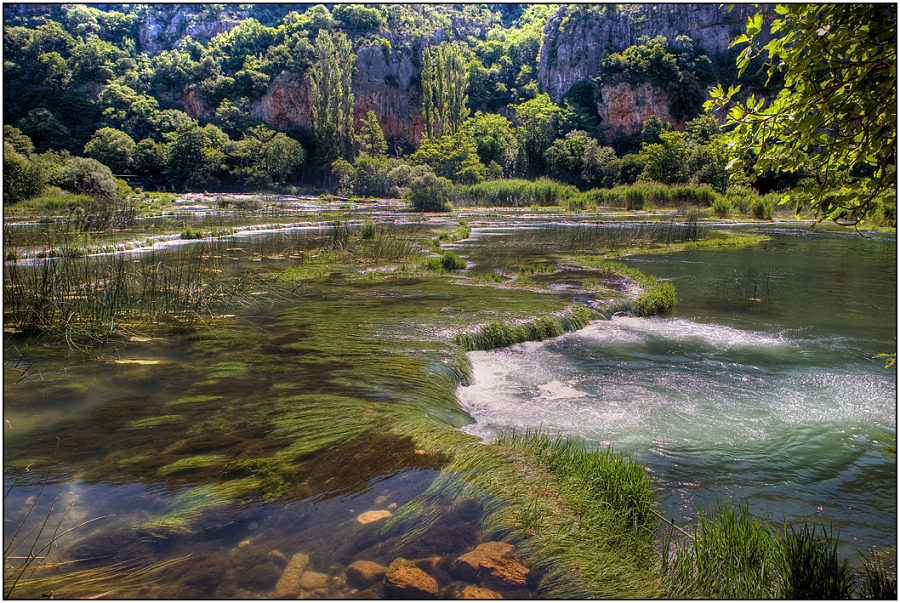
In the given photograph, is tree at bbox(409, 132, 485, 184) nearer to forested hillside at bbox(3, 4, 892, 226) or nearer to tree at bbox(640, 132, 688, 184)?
forested hillside at bbox(3, 4, 892, 226)

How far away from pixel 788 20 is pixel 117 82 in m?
95.1

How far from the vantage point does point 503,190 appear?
168 feet

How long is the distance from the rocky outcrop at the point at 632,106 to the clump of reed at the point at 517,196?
26.2 metres

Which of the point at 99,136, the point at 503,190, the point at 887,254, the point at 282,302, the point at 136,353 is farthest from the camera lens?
the point at 99,136

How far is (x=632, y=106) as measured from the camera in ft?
236

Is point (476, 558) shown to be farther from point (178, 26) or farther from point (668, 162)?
point (178, 26)

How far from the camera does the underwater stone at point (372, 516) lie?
3.65 m

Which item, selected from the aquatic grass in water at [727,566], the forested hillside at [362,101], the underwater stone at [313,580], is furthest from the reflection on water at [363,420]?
the forested hillside at [362,101]

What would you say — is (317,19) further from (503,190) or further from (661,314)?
(661,314)

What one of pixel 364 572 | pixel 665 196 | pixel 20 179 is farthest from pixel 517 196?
pixel 364 572

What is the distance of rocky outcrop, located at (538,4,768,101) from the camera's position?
2948 inches

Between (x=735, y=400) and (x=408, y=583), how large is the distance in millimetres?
5710

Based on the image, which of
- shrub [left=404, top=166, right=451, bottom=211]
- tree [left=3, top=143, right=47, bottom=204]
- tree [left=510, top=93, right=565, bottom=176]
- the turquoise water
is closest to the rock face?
tree [left=510, top=93, right=565, bottom=176]

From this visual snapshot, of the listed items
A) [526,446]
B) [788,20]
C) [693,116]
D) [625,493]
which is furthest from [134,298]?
[693,116]
